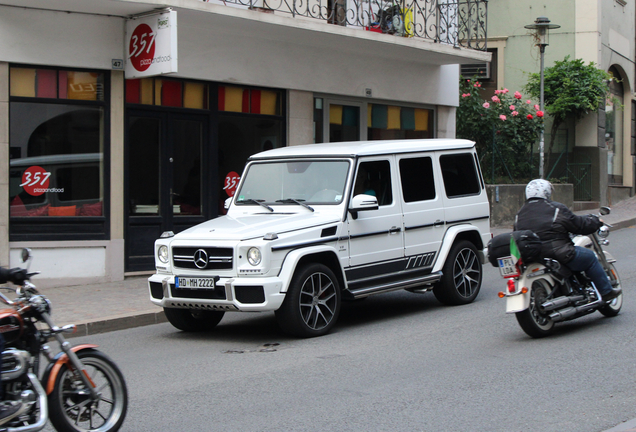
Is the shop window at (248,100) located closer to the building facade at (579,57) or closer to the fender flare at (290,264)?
the fender flare at (290,264)

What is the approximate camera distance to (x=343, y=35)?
14398 millimetres

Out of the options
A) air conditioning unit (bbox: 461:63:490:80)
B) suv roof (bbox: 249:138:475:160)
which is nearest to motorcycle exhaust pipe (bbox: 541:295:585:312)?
suv roof (bbox: 249:138:475:160)

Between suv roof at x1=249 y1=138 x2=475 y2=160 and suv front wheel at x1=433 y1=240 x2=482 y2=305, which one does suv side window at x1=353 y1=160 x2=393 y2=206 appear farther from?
suv front wheel at x1=433 y1=240 x2=482 y2=305

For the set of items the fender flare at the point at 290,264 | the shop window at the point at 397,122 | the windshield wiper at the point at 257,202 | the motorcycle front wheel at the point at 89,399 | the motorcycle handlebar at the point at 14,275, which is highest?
the shop window at the point at 397,122

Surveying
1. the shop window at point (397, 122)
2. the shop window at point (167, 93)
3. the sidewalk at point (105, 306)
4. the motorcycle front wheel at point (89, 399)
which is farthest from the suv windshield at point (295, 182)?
the shop window at point (397, 122)

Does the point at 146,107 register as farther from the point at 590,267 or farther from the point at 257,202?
the point at 590,267

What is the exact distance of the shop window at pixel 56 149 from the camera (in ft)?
39.1

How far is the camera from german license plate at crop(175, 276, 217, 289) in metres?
8.00

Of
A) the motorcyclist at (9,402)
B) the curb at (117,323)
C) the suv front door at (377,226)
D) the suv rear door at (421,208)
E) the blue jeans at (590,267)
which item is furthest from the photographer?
the suv rear door at (421,208)

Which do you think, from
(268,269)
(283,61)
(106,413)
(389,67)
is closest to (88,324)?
(268,269)

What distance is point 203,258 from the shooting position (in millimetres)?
8117

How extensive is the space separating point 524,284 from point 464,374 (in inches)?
53.9

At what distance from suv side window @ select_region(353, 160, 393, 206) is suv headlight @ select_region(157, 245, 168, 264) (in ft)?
7.21

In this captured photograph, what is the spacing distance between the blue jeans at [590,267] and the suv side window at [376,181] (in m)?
2.35
